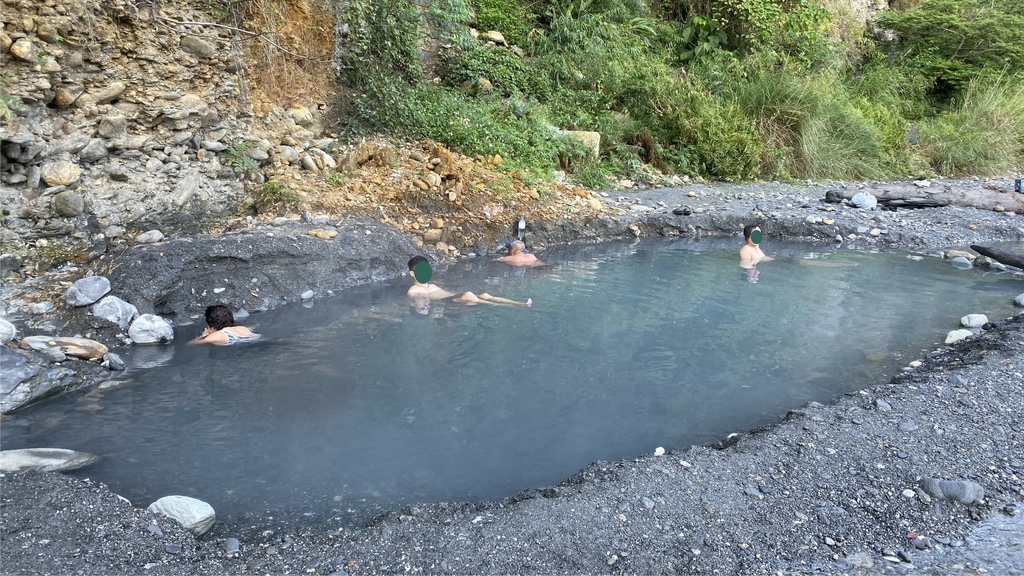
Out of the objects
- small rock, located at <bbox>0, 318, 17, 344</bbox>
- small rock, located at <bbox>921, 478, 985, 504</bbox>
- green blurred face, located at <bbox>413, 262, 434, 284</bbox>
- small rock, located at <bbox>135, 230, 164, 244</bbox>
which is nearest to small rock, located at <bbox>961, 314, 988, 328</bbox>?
small rock, located at <bbox>921, 478, 985, 504</bbox>

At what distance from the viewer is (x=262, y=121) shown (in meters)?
8.18

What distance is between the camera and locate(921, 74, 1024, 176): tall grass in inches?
531

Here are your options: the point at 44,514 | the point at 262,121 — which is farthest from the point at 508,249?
the point at 44,514

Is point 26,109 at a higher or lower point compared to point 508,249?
higher

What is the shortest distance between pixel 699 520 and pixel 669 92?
10437mm

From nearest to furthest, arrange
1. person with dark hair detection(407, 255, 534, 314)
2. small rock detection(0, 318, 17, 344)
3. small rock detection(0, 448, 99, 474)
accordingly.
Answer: small rock detection(0, 448, 99, 474), small rock detection(0, 318, 17, 344), person with dark hair detection(407, 255, 534, 314)

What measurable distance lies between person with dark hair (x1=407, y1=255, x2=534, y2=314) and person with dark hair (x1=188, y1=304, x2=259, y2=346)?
1.63 metres

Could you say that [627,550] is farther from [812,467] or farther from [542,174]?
[542,174]

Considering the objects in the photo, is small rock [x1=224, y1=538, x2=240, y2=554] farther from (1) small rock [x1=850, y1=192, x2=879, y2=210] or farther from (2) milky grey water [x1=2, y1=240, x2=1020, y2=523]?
(1) small rock [x1=850, y1=192, x2=879, y2=210]

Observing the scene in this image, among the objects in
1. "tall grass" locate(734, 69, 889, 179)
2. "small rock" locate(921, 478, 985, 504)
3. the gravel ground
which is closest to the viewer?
the gravel ground

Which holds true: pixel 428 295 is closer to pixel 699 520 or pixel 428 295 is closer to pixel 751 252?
pixel 751 252

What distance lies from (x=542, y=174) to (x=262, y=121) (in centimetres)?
370

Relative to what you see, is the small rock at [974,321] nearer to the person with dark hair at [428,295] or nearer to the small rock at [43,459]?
the person with dark hair at [428,295]

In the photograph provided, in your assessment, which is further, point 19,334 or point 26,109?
point 26,109
